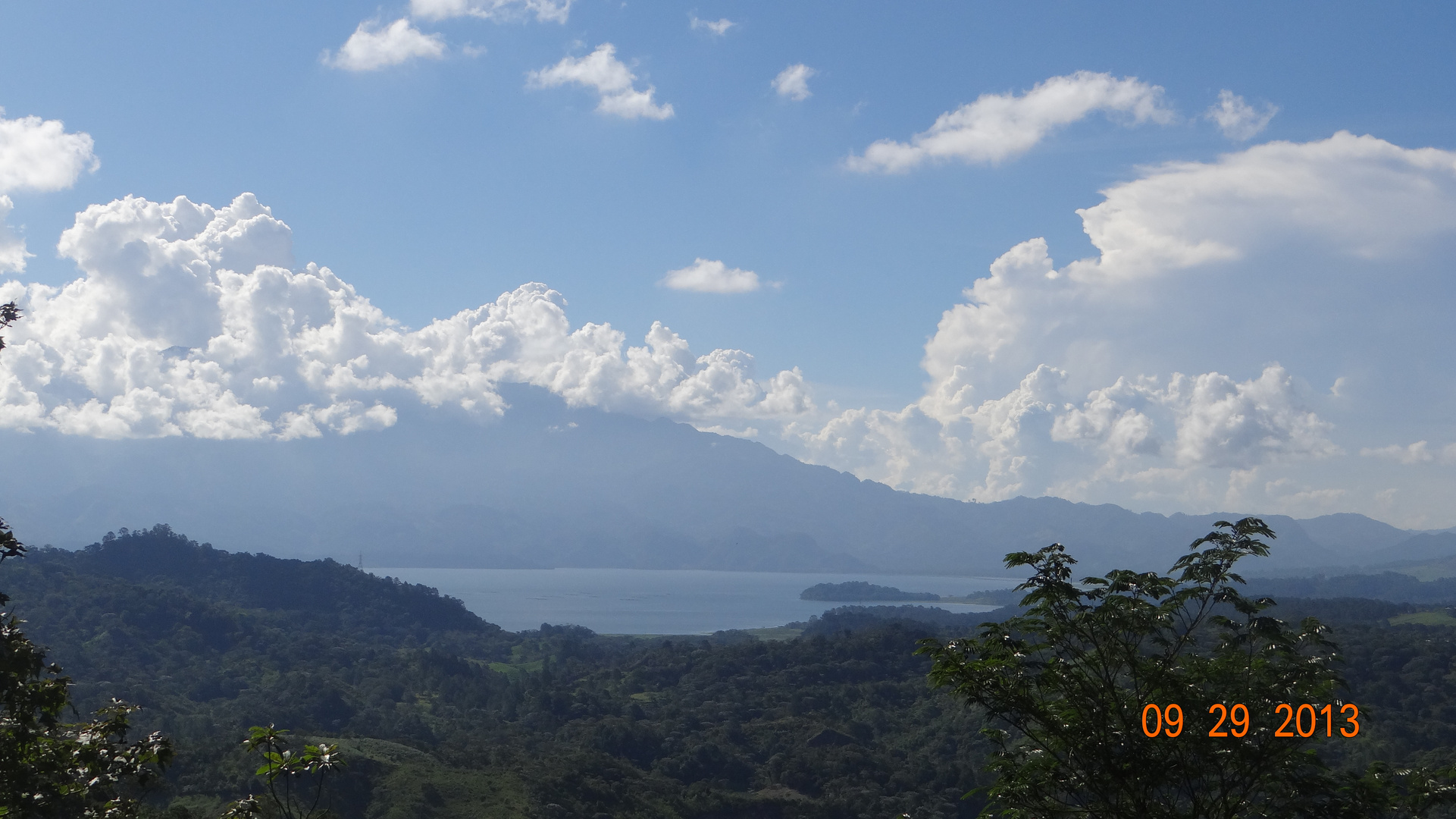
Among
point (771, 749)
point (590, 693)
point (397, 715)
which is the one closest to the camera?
point (771, 749)

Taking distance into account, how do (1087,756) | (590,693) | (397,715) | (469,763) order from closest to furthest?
(1087,756) < (469,763) < (397,715) < (590,693)

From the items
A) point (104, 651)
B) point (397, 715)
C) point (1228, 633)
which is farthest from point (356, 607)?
point (1228, 633)

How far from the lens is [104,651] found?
120 metres

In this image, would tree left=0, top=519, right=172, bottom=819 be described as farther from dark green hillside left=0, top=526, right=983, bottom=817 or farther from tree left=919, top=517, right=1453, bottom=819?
dark green hillside left=0, top=526, right=983, bottom=817

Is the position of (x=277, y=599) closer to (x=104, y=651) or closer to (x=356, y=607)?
(x=356, y=607)

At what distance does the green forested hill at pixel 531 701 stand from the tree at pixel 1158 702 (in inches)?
1938

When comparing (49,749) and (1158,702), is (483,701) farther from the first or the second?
(1158,702)

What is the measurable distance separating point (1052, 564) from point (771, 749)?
90.3 m

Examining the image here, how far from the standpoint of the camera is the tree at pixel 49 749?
32.0ft
